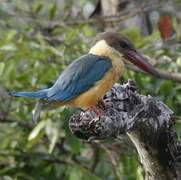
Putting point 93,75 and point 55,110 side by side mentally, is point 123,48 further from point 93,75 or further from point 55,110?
point 55,110

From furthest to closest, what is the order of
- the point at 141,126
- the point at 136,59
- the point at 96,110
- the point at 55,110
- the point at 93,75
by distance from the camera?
the point at 55,110
the point at 136,59
the point at 93,75
the point at 96,110
the point at 141,126

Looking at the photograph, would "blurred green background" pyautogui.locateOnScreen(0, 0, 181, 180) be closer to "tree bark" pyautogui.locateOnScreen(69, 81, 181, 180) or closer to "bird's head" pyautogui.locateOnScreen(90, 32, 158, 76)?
"bird's head" pyautogui.locateOnScreen(90, 32, 158, 76)

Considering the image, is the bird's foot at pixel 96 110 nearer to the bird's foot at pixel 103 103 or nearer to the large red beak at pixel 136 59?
the bird's foot at pixel 103 103

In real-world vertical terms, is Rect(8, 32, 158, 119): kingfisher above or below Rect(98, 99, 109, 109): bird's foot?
above

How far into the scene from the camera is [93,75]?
8.73ft

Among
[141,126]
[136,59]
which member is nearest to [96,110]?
[141,126]

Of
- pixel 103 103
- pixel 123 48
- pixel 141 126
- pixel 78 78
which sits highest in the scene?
pixel 123 48

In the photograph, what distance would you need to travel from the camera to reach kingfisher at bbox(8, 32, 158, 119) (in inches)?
102

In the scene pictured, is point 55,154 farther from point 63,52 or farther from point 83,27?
point 83,27

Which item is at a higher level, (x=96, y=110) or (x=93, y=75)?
(x=93, y=75)

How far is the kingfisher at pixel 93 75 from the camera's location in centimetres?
259

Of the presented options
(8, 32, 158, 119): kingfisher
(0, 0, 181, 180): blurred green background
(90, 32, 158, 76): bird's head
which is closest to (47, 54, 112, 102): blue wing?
(8, 32, 158, 119): kingfisher

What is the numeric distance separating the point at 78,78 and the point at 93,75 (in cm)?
7

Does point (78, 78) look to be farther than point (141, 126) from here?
Yes
